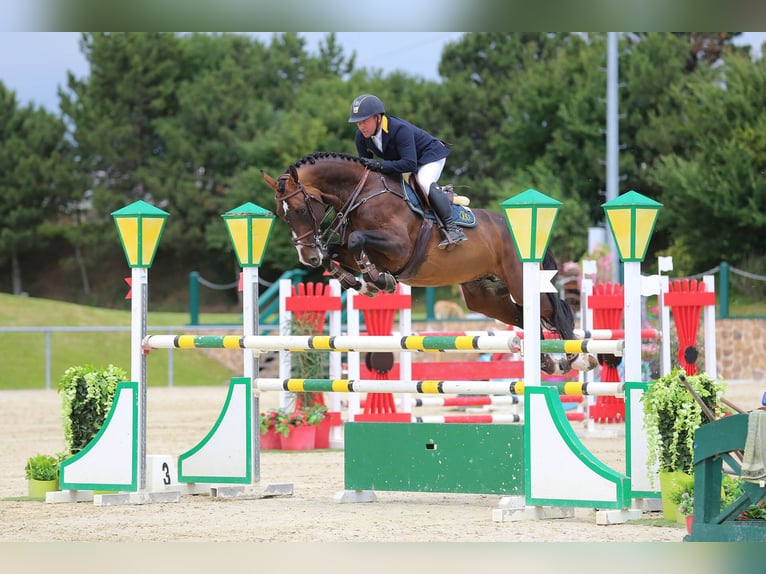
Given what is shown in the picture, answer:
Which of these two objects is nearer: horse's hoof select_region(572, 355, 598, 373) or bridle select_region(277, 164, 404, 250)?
bridle select_region(277, 164, 404, 250)

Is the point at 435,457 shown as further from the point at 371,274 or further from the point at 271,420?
the point at 271,420

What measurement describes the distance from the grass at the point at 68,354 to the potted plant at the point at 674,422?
11959mm

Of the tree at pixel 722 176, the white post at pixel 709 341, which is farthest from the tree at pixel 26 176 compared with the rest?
the white post at pixel 709 341

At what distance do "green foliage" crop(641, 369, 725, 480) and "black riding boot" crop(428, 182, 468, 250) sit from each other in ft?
5.08

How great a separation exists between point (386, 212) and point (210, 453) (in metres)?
1.56

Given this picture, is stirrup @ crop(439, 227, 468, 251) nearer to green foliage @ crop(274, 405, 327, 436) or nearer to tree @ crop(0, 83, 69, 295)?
green foliage @ crop(274, 405, 327, 436)

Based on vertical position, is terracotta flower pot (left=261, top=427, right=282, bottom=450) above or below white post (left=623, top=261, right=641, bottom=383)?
below

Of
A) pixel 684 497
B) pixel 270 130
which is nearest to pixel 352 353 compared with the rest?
pixel 684 497

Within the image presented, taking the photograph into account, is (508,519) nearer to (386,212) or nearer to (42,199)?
(386,212)

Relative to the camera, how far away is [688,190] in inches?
822

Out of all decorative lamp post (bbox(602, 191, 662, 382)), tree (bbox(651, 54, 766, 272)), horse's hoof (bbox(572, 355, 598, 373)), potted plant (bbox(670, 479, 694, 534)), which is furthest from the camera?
tree (bbox(651, 54, 766, 272))

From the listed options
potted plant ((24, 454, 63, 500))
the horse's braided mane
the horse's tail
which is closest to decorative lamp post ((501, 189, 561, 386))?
the horse's braided mane

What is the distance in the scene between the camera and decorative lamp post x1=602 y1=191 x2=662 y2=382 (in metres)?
5.30
